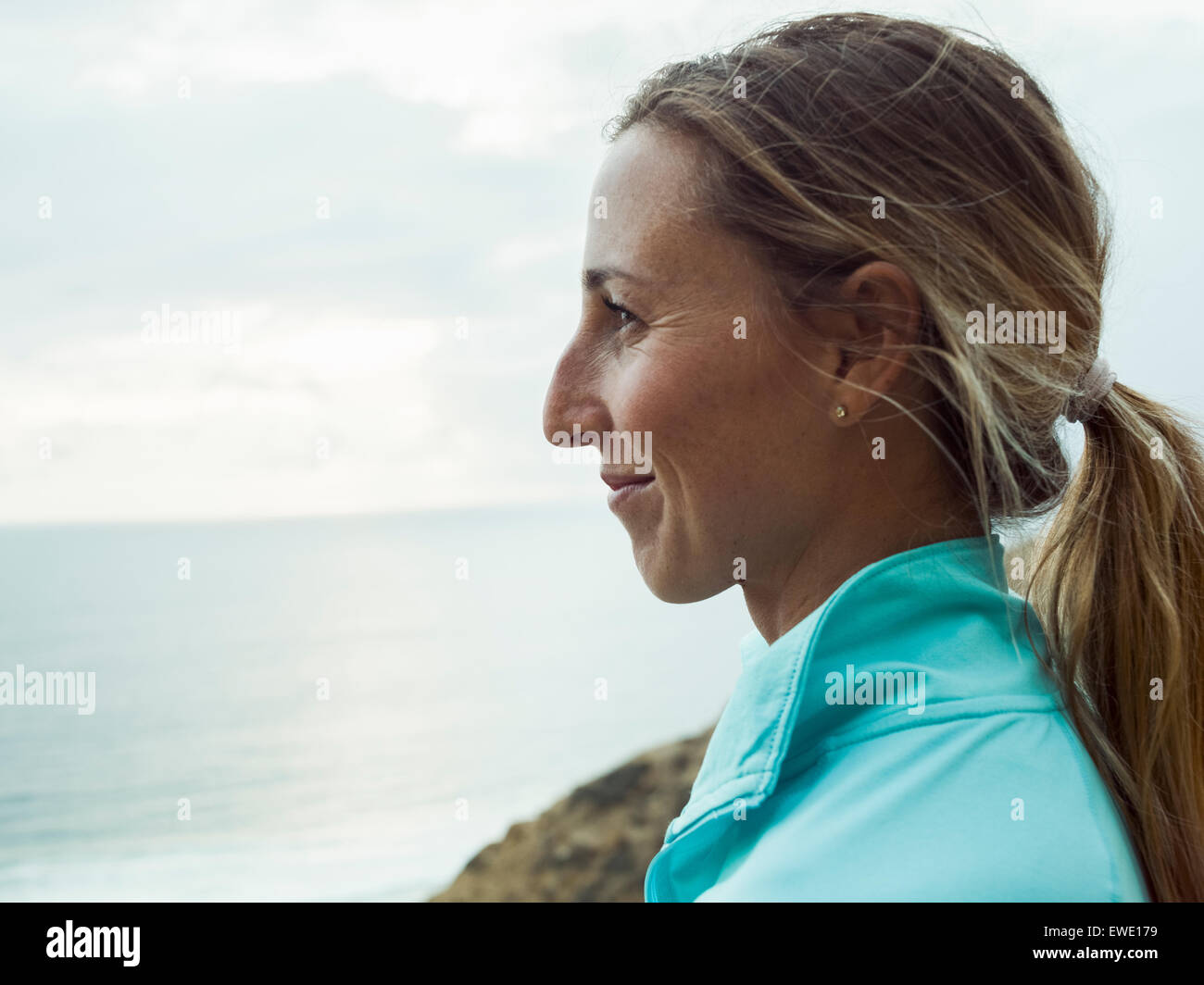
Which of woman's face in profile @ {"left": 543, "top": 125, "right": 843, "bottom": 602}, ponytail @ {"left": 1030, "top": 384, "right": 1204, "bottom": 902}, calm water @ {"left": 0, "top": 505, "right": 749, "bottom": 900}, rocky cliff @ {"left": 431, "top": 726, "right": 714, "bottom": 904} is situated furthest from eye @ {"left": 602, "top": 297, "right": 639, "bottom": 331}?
calm water @ {"left": 0, "top": 505, "right": 749, "bottom": 900}

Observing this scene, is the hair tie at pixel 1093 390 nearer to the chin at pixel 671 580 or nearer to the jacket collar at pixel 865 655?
the jacket collar at pixel 865 655

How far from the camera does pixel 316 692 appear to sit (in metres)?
16.2

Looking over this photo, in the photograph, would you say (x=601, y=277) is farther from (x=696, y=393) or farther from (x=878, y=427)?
(x=878, y=427)

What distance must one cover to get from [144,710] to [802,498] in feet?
51.4

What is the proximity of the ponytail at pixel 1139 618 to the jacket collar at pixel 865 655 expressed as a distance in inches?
2.2

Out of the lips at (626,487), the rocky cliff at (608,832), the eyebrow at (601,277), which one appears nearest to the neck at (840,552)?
the lips at (626,487)

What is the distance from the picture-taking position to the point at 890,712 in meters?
0.66

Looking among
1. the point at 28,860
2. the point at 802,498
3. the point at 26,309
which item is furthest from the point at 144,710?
the point at 802,498

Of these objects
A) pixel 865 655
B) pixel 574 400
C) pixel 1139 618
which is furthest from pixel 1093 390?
pixel 574 400

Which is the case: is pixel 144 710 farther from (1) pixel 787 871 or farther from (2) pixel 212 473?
(1) pixel 787 871

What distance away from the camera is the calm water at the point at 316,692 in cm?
1086

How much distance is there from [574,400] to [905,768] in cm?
38

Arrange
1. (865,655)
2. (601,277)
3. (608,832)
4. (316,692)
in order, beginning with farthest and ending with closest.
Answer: (316,692)
(608,832)
(601,277)
(865,655)

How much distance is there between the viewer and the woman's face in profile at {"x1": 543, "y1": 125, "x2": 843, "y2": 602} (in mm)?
757
